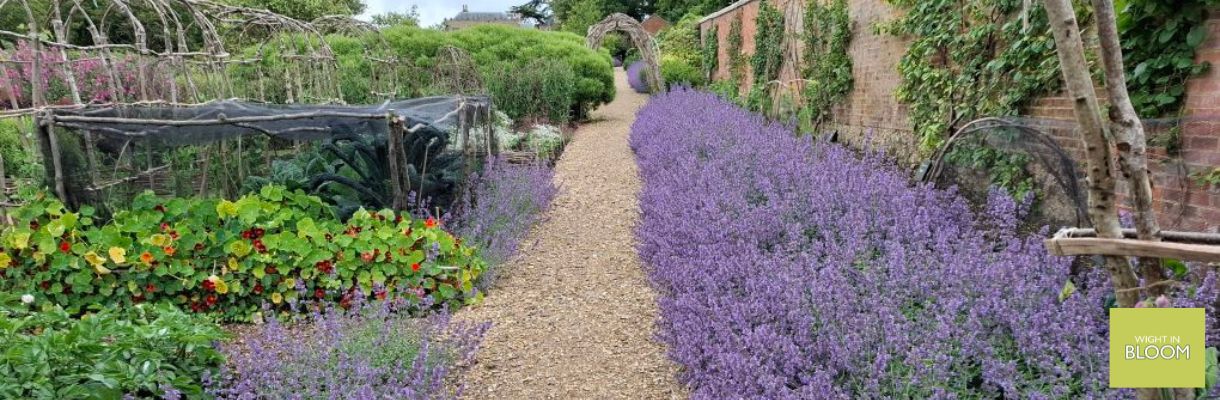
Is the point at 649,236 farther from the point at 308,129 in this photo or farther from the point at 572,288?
the point at 308,129

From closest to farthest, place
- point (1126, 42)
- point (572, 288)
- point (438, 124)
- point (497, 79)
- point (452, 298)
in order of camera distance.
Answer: point (1126, 42) < point (452, 298) < point (572, 288) < point (438, 124) < point (497, 79)

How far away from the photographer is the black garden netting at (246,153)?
3.42 meters

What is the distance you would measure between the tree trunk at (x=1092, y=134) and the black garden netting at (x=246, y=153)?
3.26 meters

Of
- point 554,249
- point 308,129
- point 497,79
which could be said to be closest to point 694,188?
point 554,249

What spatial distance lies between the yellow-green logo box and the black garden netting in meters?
3.37

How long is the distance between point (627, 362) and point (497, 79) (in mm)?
8999

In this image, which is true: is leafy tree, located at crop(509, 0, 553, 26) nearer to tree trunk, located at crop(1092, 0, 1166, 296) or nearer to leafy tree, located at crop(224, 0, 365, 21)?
leafy tree, located at crop(224, 0, 365, 21)

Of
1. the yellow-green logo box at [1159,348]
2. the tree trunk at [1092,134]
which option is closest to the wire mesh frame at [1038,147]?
the tree trunk at [1092,134]

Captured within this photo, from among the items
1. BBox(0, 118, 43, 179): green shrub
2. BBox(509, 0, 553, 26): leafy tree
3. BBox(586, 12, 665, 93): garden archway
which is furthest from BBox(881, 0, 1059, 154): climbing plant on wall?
BBox(509, 0, 553, 26): leafy tree

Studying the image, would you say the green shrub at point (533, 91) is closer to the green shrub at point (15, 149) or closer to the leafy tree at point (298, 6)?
the green shrub at point (15, 149)

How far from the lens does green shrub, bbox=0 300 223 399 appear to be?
1894 millimetres

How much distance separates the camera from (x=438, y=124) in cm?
421

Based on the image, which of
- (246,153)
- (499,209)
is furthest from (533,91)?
(246,153)

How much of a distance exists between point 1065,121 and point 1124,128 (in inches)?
Result: 90.3
